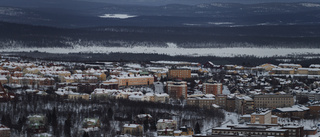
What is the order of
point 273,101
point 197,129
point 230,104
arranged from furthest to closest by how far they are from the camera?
point 273,101 → point 230,104 → point 197,129

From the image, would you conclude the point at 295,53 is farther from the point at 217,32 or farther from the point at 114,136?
the point at 114,136

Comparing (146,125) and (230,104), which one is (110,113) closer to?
(146,125)

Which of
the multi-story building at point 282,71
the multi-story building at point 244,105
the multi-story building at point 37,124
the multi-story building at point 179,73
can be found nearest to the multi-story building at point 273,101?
the multi-story building at point 244,105

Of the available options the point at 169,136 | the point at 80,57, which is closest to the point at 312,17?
the point at 80,57

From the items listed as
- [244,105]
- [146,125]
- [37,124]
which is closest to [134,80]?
[244,105]

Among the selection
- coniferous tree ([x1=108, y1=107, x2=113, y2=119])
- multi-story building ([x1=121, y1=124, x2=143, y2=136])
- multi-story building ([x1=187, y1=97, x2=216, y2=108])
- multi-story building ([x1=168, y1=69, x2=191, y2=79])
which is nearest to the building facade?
multi-story building ([x1=187, y1=97, x2=216, y2=108])

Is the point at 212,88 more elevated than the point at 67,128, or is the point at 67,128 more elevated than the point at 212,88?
the point at 67,128
